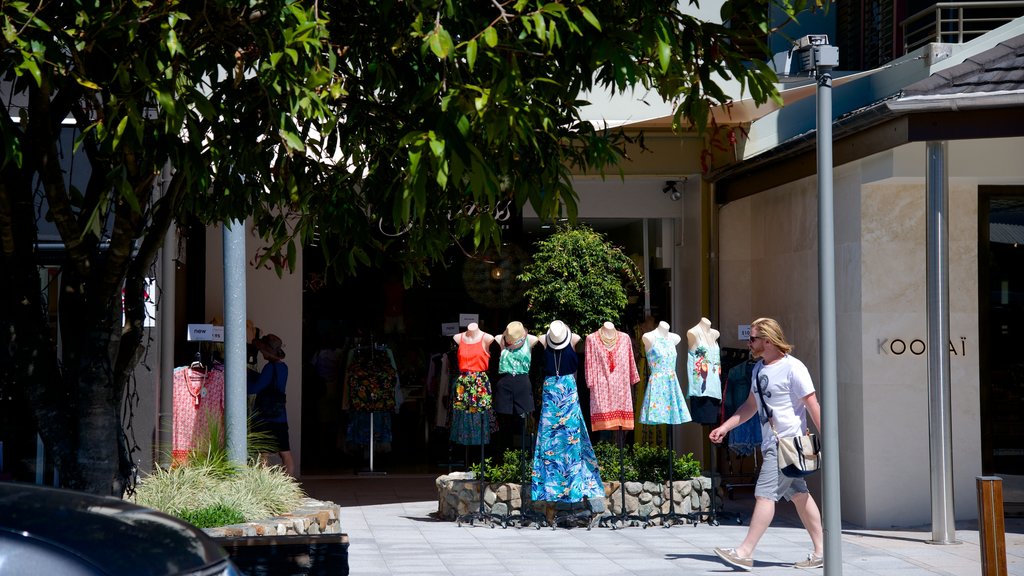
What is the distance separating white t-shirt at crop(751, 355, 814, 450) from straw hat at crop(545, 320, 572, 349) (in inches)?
95.6

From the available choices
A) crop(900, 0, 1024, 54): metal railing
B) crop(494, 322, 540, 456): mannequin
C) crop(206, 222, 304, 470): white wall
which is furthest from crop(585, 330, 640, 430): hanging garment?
crop(900, 0, 1024, 54): metal railing

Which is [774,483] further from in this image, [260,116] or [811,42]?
[260,116]

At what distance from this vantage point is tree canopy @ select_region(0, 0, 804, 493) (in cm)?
400

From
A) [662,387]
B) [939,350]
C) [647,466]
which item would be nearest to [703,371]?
[662,387]

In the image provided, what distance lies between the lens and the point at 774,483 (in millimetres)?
8180

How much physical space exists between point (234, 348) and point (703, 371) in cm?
449

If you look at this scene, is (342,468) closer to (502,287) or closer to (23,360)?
Answer: (502,287)

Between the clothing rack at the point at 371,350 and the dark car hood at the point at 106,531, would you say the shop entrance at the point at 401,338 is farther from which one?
the dark car hood at the point at 106,531

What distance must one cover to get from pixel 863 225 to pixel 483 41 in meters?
7.19

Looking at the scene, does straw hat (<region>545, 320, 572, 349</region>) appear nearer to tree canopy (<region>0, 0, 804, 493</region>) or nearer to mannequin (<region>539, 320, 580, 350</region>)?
mannequin (<region>539, 320, 580, 350</region>)

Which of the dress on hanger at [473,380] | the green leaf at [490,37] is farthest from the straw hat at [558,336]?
the green leaf at [490,37]

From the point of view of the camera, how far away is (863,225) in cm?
1038

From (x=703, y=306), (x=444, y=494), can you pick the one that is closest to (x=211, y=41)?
(x=444, y=494)

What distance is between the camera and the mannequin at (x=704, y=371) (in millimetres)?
10844
